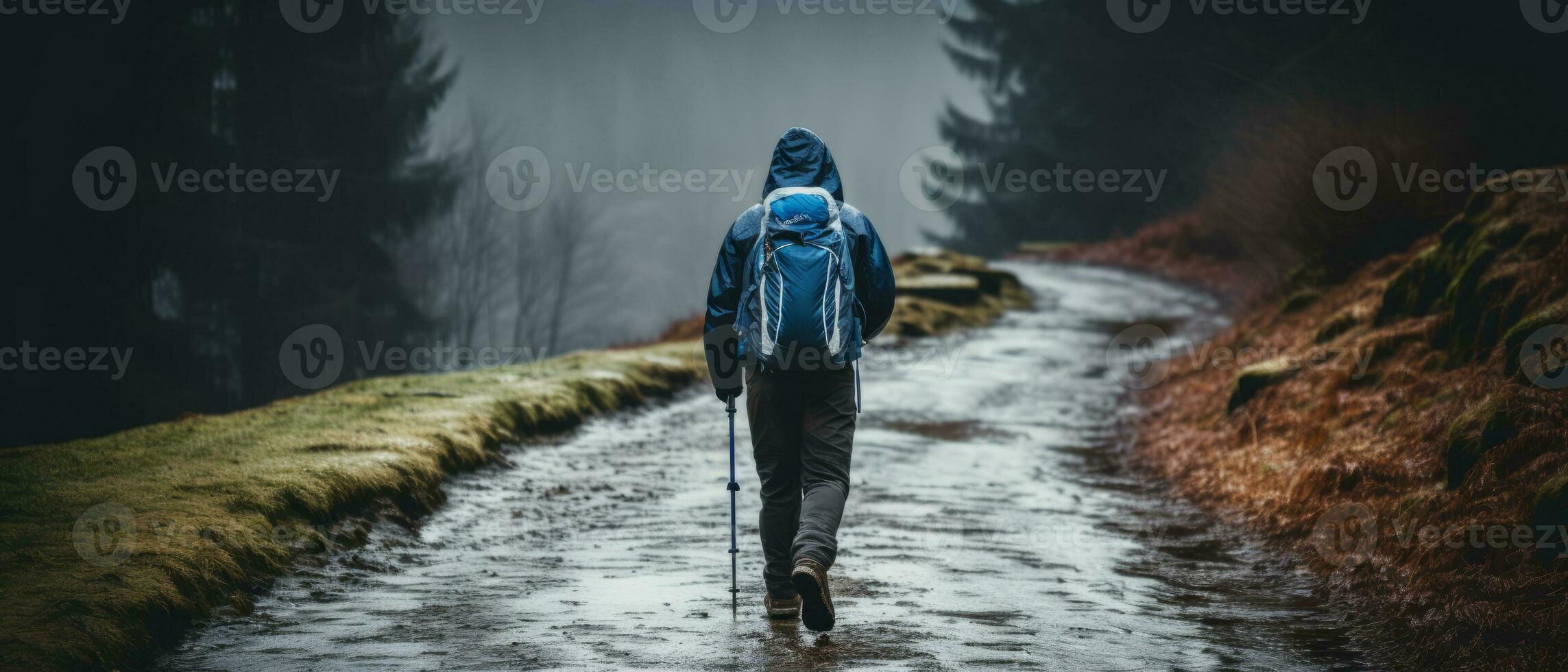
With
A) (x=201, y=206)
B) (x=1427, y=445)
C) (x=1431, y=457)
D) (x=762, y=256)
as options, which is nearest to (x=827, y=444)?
(x=762, y=256)

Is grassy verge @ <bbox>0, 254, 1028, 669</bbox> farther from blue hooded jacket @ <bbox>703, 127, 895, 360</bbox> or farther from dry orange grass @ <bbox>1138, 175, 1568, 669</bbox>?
dry orange grass @ <bbox>1138, 175, 1568, 669</bbox>

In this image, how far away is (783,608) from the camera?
217 inches

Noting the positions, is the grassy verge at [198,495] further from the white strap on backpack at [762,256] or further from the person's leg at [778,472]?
the white strap on backpack at [762,256]

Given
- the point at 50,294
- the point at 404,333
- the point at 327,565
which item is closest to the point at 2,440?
the point at 50,294

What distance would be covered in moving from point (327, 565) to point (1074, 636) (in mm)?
3894

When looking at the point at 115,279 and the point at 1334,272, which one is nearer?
the point at 1334,272

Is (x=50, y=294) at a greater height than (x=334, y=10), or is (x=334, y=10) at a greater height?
(x=334, y=10)

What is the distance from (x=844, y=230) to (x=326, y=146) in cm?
2834

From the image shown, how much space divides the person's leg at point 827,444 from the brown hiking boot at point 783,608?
13.6 inches

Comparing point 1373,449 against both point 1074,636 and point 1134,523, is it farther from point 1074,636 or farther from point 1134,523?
point 1074,636

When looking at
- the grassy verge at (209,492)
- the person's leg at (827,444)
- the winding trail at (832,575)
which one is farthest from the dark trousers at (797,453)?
the grassy verge at (209,492)

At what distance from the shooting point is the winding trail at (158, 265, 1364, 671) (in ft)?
16.3

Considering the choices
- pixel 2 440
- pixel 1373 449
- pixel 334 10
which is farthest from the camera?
pixel 334 10

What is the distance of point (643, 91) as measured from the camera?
110 m
